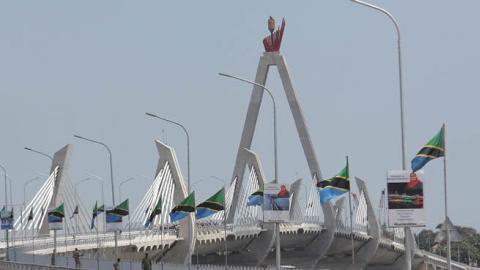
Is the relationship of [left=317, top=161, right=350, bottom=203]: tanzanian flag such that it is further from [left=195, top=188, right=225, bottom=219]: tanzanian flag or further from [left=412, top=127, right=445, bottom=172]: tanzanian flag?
[left=412, top=127, right=445, bottom=172]: tanzanian flag

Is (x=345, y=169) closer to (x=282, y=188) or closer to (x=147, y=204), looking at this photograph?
(x=282, y=188)

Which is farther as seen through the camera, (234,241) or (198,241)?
(234,241)

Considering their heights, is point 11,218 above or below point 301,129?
below

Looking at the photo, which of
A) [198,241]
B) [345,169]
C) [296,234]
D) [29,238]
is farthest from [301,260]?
[345,169]

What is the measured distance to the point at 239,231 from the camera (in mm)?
107875

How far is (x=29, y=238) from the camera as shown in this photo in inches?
3659

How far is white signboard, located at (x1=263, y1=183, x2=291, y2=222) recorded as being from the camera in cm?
4584

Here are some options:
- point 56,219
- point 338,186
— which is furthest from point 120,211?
point 338,186

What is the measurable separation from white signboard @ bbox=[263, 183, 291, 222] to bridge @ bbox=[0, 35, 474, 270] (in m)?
18.6

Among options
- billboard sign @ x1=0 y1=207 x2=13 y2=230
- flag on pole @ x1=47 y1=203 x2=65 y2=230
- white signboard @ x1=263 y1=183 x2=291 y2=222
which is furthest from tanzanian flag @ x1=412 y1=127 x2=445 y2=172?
billboard sign @ x1=0 y1=207 x2=13 y2=230

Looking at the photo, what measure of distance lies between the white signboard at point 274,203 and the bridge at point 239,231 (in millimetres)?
18606

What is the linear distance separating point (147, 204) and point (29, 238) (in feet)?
30.9

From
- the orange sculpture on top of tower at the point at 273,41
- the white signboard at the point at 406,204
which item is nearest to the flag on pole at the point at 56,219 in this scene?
the white signboard at the point at 406,204

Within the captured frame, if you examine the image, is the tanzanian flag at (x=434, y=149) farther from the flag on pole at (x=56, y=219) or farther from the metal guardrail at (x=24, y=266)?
the flag on pole at (x=56, y=219)
